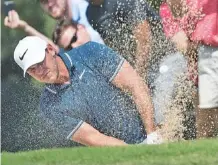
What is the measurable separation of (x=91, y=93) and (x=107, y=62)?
0.23 m

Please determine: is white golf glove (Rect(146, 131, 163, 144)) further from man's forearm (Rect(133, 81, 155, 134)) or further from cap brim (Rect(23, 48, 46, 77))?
cap brim (Rect(23, 48, 46, 77))

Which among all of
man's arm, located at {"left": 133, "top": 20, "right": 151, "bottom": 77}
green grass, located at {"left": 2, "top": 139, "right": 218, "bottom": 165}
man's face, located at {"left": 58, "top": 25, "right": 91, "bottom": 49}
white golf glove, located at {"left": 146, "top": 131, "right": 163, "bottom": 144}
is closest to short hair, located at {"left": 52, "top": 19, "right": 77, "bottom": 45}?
man's face, located at {"left": 58, "top": 25, "right": 91, "bottom": 49}

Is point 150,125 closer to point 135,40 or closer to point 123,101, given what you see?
point 123,101

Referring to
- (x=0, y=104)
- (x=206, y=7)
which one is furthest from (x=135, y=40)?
(x=0, y=104)

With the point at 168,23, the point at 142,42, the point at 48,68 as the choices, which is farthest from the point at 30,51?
the point at 168,23

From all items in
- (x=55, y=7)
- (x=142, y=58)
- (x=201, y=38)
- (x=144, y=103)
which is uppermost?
(x=55, y=7)

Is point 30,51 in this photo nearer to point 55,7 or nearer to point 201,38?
point 55,7

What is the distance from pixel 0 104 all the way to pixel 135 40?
3.31 feet

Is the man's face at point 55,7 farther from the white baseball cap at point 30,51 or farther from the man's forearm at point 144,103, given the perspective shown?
the man's forearm at point 144,103

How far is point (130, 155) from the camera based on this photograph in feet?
14.9

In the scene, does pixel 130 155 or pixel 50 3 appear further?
pixel 50 3

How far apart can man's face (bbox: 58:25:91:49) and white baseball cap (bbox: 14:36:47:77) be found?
133 millimetres

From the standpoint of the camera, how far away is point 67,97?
503 centimetres

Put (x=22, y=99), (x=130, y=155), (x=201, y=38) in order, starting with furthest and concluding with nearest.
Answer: (x=22, y=99), (x=201, y=38), (x=130, y=155)
